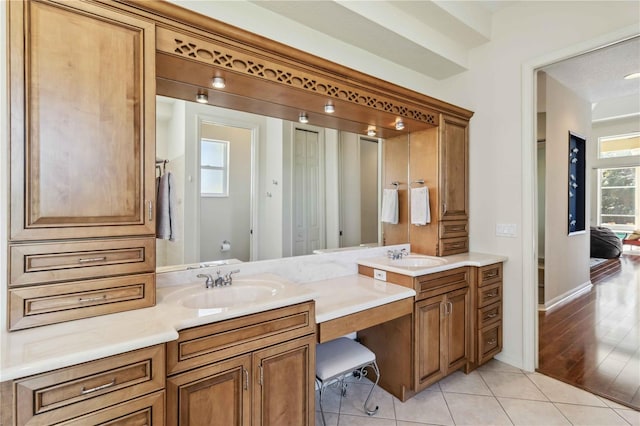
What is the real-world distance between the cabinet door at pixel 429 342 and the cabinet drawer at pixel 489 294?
1.41 feet

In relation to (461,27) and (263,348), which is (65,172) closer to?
(263,348)

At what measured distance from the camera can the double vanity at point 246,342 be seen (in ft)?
3.06

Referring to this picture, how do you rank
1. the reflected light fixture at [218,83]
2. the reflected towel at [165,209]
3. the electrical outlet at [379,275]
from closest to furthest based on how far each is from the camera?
the reflected towel at [165,209], the reflected light fixture at [218,83], the electrical outlet at [379,275]

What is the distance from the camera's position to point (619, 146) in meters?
4.98

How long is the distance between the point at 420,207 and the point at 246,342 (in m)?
1.90

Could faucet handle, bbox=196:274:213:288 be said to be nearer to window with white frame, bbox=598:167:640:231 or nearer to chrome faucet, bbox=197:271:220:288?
chrome faucet, bbox=197:271:220:288

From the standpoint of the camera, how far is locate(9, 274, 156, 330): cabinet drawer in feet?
3.55

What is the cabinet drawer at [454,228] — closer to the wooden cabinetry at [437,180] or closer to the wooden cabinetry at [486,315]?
the wooden cabinetry at [437,180]

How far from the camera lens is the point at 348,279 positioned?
227cm

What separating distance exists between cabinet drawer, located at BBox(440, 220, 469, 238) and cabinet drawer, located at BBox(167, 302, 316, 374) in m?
1.63

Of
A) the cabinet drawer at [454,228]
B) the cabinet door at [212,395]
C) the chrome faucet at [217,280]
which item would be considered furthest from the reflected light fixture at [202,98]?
the cabinet drawer at [454,228]

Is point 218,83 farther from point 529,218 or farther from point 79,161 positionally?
point 529,218

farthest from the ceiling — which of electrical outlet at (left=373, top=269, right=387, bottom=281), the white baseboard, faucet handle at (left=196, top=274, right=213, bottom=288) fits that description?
the white baseboard

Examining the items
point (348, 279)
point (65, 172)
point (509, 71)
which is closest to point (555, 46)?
point (509, 71)
